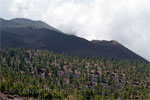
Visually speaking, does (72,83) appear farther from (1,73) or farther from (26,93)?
(26,93)

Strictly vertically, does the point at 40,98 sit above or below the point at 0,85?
below

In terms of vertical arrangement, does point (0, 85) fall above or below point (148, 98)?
above

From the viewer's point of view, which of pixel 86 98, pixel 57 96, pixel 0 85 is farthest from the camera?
pixel 86 98

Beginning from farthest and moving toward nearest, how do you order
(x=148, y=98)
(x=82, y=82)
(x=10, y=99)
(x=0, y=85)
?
1. (x=82, y=82)
2. (x=148, y=98)
3. (x=0, y=85)
4. (x=10, y=99)

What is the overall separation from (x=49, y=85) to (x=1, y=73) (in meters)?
36.4

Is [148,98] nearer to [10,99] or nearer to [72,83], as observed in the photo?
[72,83]

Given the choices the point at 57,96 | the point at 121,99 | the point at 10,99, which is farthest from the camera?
the point at 121,99

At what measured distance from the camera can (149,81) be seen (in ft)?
647

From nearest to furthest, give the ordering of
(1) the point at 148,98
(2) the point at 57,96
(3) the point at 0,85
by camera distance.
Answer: (3) the point at 0,85 < (2) the point at 57,96 < (1) the point at 148,98

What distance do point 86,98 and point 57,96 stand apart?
21.7 metres

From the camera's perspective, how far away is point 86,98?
122 m

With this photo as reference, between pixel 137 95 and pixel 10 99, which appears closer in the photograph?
pixel 10 99

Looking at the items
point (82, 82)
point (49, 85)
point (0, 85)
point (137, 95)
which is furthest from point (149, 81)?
point (0, 85)

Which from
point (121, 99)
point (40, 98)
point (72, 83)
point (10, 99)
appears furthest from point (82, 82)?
point (10, 99)
